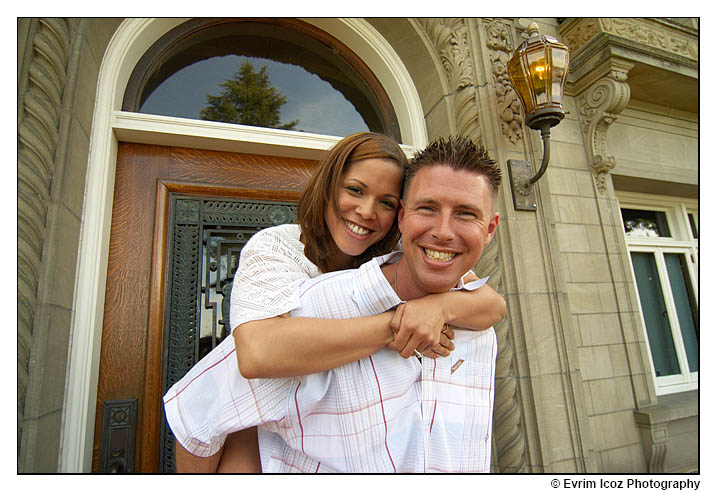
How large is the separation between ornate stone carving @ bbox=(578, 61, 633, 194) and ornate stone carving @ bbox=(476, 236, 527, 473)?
4.88ft

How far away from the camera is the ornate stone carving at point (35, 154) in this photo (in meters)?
1.31

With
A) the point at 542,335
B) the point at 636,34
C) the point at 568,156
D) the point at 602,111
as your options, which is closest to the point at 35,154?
the point at 542,335

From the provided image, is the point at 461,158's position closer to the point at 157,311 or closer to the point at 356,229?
the point at 356,229

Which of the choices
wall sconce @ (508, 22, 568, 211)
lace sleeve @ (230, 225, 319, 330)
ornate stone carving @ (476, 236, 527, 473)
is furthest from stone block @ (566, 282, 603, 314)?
lace sleeve @ (230, 225, 319, 330)

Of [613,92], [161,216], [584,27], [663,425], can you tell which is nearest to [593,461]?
[663,425]

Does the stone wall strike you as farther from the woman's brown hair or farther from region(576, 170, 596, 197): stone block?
region(576, 170, 596, 197): stone block

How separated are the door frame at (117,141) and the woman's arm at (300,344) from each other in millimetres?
1217

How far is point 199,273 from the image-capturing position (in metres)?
1.99

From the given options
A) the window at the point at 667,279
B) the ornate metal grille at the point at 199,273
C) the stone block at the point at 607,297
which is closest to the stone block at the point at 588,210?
the stone block at the point at 607,297

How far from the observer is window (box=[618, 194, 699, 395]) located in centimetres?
331

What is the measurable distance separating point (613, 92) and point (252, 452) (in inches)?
130

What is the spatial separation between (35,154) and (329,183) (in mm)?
1181

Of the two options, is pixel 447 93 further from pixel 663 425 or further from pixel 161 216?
pixel 663 425

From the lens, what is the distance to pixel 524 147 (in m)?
2.41
